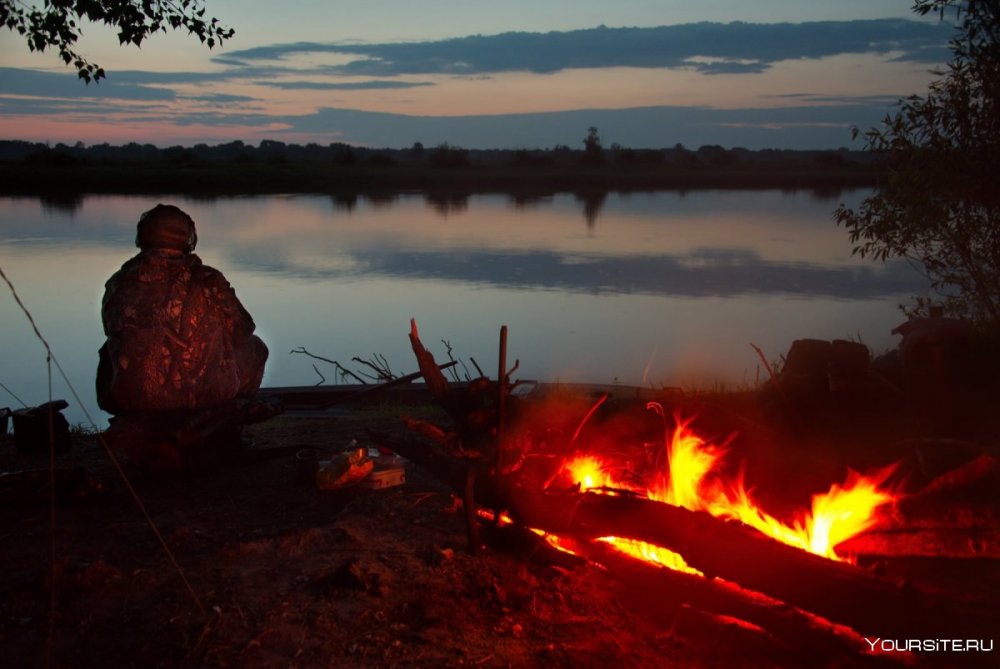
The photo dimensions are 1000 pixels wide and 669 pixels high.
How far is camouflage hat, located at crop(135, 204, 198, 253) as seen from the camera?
6.63 m

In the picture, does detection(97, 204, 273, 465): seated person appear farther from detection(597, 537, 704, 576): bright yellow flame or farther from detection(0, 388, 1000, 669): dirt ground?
detection(597, 537, 704, 576): bright yellow flame

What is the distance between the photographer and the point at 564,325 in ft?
55.0

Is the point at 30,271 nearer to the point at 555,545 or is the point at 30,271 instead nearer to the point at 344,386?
the point at 344,386

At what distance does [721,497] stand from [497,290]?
16152 mm

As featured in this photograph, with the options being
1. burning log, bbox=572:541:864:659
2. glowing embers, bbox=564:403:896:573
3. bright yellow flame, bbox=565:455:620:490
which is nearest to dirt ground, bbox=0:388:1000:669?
burning log, bbox=572:541:864:659

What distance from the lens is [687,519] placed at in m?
4.13

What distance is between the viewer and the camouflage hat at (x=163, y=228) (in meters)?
6.63

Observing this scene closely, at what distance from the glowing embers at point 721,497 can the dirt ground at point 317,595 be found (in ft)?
1.36

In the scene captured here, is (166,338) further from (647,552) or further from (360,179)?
(360,179)

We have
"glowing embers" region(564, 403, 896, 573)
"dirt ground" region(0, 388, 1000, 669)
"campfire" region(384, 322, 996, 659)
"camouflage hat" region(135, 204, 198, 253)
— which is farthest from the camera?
"camouflage hat" region(135, 204, 198, 253)

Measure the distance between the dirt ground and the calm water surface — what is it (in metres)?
6.30

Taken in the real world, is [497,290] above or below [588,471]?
below

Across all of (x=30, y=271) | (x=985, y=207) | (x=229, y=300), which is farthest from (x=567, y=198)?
(x=229, y=300)

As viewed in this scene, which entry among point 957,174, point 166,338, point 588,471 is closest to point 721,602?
point 588,471
